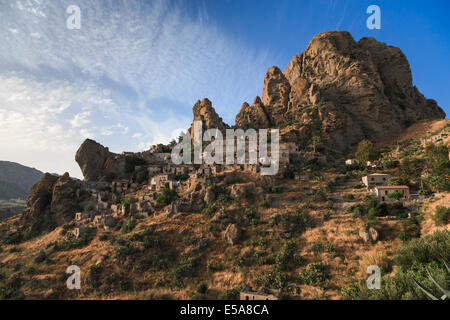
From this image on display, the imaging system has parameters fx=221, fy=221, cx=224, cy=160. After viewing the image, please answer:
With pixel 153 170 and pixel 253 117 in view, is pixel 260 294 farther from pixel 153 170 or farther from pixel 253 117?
pixel 253 117

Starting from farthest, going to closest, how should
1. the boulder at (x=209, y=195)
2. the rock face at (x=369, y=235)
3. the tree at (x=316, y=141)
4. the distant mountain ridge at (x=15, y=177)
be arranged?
the distant mountain ridge at (x=15, y=177) → the tree at (x=316, y=141) → the boulder at (x=209, y=195) → the rock face at (x=369, y=235)

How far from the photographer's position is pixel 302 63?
8250 centimetres

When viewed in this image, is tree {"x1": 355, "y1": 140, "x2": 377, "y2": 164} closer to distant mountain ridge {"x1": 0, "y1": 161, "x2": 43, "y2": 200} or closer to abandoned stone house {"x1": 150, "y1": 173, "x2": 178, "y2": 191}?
abandoned stone house {"x1": 150, "y1": 173, "x2": 178, "y2": 191}

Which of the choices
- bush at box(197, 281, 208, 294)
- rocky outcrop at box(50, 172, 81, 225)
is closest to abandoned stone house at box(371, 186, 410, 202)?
bush at box(197, 281, 208, 294)

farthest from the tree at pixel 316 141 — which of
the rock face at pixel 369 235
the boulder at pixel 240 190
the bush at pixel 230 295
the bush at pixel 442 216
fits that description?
the bush at pixel 230 295

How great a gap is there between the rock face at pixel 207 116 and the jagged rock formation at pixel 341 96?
9.32 m

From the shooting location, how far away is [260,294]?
1875 cm

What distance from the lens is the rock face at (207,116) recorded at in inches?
2464

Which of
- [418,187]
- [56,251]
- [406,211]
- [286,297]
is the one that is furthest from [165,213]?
[418,187]

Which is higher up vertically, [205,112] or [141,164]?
[205,112]

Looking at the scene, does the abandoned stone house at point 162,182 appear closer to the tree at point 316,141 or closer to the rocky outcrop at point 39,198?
the rocky outcrop at point 39,198

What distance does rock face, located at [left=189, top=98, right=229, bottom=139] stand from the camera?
6259 centimetres
